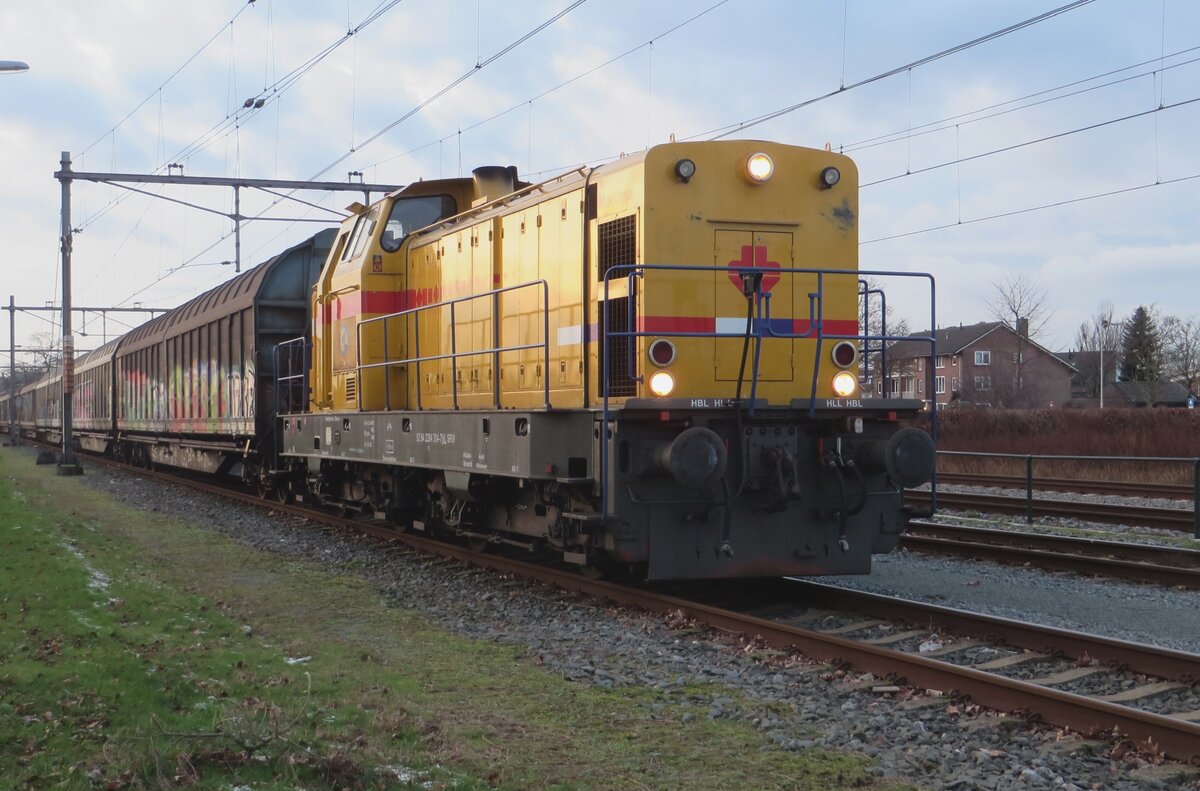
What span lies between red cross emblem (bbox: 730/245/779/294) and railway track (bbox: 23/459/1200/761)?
238cm

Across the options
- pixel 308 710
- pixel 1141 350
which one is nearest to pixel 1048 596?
pixel 308 710

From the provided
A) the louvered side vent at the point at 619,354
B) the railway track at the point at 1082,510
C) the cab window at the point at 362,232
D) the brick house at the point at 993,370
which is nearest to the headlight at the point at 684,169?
the louvered side vent at the point at 619,354

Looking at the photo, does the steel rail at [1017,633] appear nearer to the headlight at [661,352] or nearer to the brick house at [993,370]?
the headlight at [661,352]

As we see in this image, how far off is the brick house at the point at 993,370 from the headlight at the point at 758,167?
35.6m

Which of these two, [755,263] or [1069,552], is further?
[1069,552]

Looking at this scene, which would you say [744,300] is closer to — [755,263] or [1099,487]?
[755,263]

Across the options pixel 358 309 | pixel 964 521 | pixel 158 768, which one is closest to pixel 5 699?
pixel 158 768

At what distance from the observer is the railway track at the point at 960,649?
4871mm

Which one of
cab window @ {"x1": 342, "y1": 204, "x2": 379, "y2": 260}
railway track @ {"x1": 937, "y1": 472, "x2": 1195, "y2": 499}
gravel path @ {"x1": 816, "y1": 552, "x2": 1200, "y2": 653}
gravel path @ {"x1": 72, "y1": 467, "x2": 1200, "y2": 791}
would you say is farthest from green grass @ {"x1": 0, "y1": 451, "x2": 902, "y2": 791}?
railway track @ {"x1": 937, "y1": 472, "x2": 1195, "y2": 499}

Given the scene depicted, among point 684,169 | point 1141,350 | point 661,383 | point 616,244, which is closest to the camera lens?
point 661,383

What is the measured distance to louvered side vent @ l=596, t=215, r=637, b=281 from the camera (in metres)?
8.19

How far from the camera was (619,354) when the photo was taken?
838 centimetres

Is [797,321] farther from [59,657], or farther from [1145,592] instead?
[59,657]

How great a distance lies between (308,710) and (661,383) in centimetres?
369
